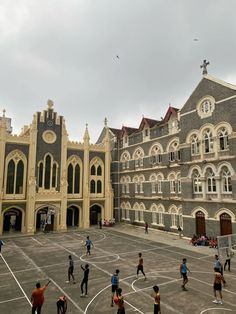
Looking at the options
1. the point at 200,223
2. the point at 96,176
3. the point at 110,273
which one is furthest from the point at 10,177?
the point at 200,223

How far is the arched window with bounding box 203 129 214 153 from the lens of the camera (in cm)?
2778

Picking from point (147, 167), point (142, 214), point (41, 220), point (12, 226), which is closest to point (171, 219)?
point (142, 214)

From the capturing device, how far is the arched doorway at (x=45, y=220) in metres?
38.2

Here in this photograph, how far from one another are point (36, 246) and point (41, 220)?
46.1ft

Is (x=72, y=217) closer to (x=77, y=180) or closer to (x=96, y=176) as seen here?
(x=77, y=180)

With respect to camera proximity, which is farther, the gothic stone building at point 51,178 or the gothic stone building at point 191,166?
the gothic stone building at point 51,178

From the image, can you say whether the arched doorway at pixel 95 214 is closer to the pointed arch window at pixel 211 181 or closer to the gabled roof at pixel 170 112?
the gabled roof at pixel 170 112

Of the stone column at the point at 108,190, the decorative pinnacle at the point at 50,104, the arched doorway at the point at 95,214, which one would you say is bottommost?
the arched doorway at the point at 95,214

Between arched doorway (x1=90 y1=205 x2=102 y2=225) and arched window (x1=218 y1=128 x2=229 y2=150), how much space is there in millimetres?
27040

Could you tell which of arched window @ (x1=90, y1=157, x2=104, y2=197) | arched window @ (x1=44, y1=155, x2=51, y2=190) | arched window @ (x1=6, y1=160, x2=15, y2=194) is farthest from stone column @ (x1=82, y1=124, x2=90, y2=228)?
arched window @ (x1=6, y1=160, x2=15, y2=194)

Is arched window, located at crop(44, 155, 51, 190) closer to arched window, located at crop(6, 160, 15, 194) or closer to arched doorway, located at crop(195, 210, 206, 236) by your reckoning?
arched window, located at crop(6, 160, 15, 194)

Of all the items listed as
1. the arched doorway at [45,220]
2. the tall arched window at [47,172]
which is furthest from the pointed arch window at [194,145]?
the arched doorway at [45,220]

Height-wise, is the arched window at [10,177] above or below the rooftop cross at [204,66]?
below

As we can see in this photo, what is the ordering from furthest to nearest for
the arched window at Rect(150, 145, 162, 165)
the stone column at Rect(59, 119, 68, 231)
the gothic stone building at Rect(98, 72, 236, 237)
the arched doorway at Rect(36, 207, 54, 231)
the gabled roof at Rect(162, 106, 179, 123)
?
the stone column at Rect(59, 119, 68, 231), the arched doorway at Rect(36, 207, 54, 231), the arched window at Rect(150, 145, 162, 165), the gabled roof at Rect(162, 106, 179, 123), the gothic stone building at Rect(98, 72, 236, 237)
